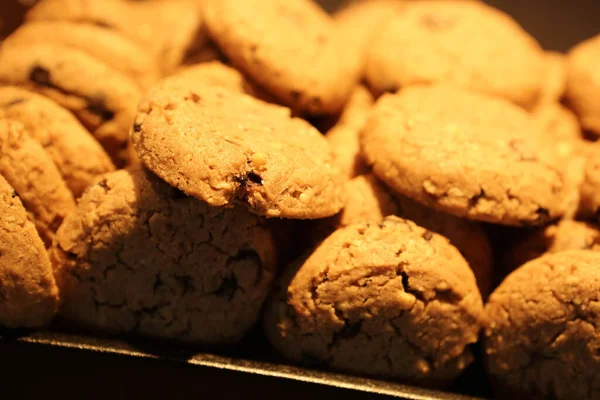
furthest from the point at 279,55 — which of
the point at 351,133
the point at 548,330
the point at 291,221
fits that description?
the point at 548,330

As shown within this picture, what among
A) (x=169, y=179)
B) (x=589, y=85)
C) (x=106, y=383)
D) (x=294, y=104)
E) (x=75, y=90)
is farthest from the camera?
(x=589, y=85)

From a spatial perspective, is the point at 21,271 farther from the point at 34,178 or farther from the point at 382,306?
the point at 382,306

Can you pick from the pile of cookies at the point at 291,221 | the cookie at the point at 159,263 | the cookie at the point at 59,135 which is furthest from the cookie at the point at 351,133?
the cookie at the point at 59,135

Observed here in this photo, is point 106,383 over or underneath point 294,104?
underneath

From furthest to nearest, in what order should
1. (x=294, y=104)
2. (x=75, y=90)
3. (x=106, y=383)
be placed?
1. (x=294, y=104)
2. (x=75, y=90)
3. (x=106, y=383)

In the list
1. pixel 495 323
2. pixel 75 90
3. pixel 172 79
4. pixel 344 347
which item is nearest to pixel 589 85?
pixel 495 323

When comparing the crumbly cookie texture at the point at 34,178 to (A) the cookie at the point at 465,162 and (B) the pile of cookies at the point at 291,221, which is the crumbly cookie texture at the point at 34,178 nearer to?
(B) the pile of cookies at the point at 291,221

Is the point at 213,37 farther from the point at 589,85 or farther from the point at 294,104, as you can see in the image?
the point at 589,85
